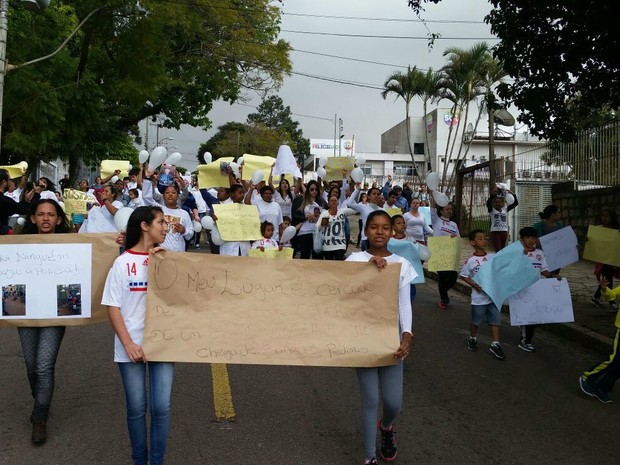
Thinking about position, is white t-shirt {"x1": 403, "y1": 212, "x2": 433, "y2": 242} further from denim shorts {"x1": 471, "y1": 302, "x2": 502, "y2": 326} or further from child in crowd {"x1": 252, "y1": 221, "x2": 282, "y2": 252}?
denim shorts {"x1": 471, "y1": 302, "x2": 502, "y2": 326}

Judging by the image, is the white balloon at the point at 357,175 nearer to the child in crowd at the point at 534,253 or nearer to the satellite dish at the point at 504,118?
the child in crowd at the point at 534,253

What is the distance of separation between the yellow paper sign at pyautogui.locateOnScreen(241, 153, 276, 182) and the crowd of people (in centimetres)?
15

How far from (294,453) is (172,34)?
22.2 meters

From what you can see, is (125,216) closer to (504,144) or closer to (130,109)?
(130,109)

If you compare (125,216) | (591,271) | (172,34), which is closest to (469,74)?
(172,34)

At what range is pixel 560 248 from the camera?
7547 mm

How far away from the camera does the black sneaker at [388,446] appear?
398 cm

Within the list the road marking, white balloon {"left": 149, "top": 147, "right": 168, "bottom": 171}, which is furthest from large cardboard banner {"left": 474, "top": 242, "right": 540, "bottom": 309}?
white balloon {"left": 149, "top": 147, "right": 168, "bottom": 171}

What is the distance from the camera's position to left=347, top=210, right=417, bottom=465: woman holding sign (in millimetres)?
3719

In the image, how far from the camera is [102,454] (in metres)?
3.99

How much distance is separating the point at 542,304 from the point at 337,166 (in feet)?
16.2

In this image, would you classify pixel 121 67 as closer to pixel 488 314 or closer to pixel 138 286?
pixel 488 314

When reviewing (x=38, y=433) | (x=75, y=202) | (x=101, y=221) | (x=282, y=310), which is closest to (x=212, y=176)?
(x=101, y=221)

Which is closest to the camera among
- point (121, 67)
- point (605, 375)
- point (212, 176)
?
point (605, 375)
